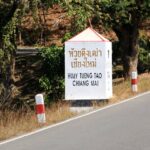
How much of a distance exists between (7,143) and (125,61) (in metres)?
16.7

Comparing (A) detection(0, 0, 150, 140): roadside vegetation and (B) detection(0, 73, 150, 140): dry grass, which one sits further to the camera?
(A) detection(0, 0, 150, 140): roadside vegetation

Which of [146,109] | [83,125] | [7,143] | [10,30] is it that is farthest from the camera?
[10,30]

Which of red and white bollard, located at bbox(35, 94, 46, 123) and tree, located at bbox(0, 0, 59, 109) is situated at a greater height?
tree, located at bbox(0, 0, 59, 109)

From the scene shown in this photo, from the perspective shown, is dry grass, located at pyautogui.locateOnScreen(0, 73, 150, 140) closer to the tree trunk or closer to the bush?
the bush

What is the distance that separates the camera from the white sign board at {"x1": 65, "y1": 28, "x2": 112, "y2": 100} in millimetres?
17984

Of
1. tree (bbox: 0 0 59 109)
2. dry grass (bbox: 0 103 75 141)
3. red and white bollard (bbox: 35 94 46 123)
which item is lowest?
dry grass (bbox: 0 103 75 141)

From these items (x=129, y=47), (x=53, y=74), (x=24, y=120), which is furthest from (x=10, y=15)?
(x=129, y=47)

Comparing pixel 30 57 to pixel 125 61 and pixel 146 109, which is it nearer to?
pixel 125 61

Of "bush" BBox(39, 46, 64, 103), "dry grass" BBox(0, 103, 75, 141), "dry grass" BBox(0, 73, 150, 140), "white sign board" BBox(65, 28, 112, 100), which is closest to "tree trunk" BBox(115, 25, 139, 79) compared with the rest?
"bush" BBox(39, 46, 64, 103)

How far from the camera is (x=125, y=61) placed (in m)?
28.3

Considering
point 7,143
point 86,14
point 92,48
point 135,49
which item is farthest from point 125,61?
point 7,143

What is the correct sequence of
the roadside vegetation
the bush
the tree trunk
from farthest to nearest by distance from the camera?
the tree trunk
the bush
the roadside vegetation

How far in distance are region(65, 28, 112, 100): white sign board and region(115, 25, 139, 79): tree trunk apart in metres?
9.99

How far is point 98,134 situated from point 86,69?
18.3ft
